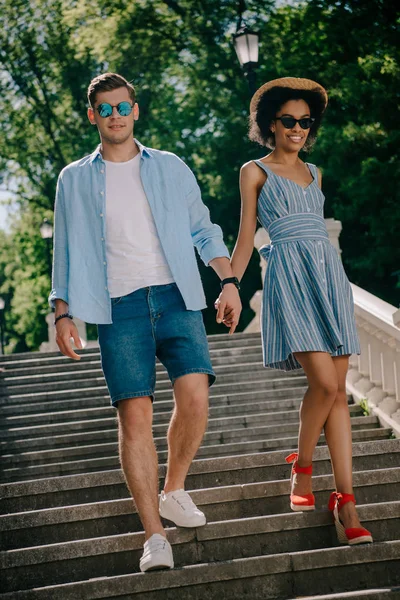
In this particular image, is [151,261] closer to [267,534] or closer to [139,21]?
[267,534]

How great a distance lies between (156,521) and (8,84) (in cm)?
2676

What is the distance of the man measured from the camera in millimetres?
4355

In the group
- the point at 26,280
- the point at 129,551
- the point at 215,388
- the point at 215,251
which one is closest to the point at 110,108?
the point at 215,251

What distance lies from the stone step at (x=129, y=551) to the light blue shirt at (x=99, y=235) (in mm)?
1105

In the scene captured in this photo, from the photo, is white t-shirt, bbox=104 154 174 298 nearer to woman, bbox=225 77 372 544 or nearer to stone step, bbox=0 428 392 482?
woman, bbox=225 77 372 544

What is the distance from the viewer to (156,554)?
166 inches

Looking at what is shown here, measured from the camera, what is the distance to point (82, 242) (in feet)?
14.7

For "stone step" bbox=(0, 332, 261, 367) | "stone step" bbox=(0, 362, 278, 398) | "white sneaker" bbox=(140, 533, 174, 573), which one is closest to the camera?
"white sneaker" bbox=(140, 533, 174, 573)

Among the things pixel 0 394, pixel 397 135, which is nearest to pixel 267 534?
pixel 0 394

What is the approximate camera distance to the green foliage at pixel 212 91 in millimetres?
20172

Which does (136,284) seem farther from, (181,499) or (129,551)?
(129,551)

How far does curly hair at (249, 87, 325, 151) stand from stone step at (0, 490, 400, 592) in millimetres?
2038

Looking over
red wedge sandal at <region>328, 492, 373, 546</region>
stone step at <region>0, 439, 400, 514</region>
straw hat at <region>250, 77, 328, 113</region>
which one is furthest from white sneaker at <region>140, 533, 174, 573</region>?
straw hat at <region>250, 77, 328, 113</region>

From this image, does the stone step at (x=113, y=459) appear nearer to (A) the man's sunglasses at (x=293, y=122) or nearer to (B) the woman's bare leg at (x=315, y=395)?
(B) the woman's bare leg at (x=315, y=395)
